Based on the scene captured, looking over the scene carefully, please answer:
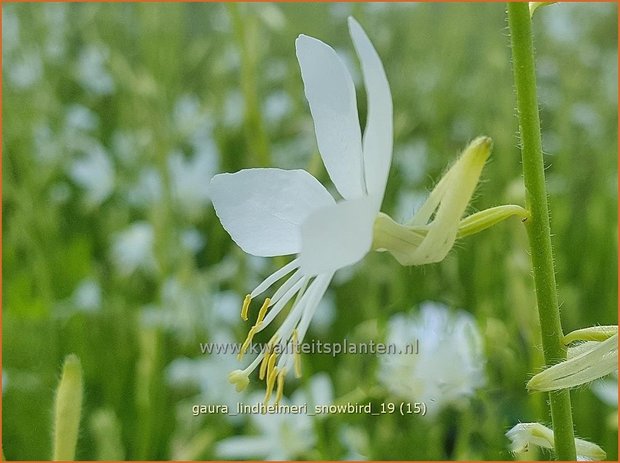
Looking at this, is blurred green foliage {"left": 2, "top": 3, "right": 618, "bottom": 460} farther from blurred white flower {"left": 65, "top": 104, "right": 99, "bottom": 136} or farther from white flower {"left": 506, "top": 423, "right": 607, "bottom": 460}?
white flower {"left": 506, "top": 423, "right": 607, "bottom": 460}

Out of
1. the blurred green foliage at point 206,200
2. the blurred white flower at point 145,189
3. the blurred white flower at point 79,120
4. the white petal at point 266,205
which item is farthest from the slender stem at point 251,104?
the blurred white flower at point 79,120

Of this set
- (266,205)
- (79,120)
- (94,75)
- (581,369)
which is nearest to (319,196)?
(266,205)

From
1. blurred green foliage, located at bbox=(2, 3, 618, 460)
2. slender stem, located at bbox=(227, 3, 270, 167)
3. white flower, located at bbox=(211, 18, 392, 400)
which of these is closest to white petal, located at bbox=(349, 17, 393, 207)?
white flower, located at bbox=(211, 18, 392, 400)

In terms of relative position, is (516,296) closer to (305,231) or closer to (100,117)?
(305,231)

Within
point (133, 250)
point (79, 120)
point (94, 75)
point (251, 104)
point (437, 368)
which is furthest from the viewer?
point (94, 75)

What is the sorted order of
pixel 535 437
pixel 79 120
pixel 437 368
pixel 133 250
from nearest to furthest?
pixel 535 437, pixel 437 368, pixel 133 250, pixel 79 120

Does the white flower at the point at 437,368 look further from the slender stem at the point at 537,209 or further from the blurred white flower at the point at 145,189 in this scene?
the blurred white flower at the point at 145,189

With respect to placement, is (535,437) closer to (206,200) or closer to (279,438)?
(279,438)
